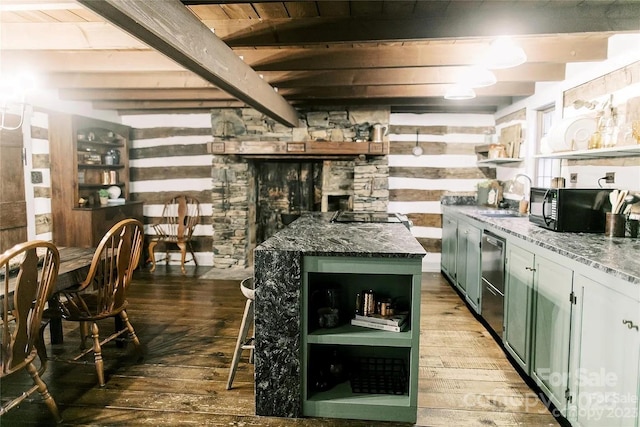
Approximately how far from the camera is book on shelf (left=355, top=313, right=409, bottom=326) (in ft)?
7.70

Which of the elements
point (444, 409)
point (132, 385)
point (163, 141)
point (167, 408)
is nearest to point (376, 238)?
point (444, 409)

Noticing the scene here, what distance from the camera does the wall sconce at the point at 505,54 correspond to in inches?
93.8

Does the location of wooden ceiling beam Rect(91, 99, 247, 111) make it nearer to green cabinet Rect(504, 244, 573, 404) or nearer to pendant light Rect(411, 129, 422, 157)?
pendant light Rect(411, 129, 422, 157)

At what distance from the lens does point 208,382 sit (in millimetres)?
2721

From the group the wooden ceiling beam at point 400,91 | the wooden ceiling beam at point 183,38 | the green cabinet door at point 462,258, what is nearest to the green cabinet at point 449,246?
the green cabinet door at point 462,258

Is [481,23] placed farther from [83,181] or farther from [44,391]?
[83,181]

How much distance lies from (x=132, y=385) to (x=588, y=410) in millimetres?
2581

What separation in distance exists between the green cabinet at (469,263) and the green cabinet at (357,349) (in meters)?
1.49

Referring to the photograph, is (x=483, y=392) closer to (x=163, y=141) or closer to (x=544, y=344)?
(x=544, y=344)

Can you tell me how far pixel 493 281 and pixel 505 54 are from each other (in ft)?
5.83

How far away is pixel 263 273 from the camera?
2277 millimetres

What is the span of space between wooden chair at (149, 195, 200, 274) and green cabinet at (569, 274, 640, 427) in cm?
483

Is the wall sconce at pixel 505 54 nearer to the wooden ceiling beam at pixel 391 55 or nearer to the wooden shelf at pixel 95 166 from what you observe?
the wooden ceiling beam at pixel 391 55

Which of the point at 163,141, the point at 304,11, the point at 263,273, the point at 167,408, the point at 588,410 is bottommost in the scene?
the point at 167,408
